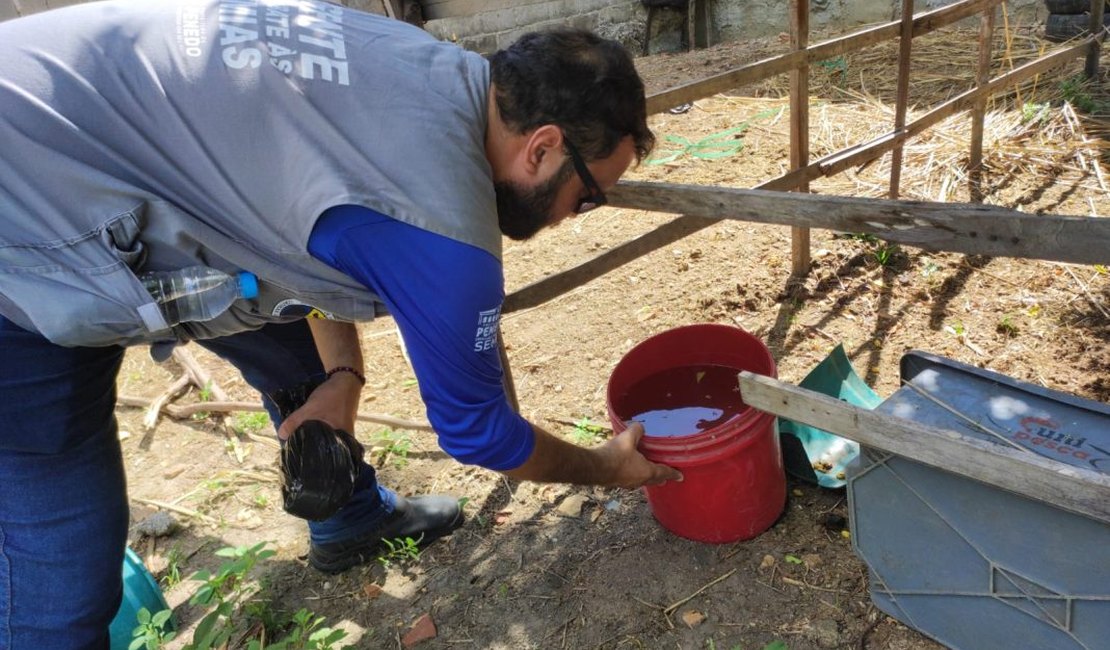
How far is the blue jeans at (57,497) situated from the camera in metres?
1.76

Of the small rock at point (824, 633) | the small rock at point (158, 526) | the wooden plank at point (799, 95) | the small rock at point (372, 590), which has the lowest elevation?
the small rock at point (158, 526)

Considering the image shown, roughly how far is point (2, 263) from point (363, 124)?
77cm

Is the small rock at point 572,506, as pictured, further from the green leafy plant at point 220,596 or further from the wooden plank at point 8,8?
the wooden plank at point 8,8

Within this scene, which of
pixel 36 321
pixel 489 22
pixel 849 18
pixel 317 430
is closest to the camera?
pixel 36 321

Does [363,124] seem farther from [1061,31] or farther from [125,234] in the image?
[1061,31]

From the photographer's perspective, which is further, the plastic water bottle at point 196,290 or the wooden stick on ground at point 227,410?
the wooden stick on ground at point 227,410

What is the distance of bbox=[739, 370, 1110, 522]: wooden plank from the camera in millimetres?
1546

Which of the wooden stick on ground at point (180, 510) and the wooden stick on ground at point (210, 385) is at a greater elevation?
the wooden stick on ground at point (210, 385)

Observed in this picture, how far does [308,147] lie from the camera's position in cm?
150

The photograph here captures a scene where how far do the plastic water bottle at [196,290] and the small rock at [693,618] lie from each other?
5.09ft

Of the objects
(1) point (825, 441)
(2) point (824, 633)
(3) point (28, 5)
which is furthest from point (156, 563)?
(3) point (28, 5)

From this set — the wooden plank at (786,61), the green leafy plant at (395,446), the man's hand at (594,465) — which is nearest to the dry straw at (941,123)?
the wooden plank at (786,61)

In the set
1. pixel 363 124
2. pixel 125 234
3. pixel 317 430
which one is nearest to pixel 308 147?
pixel 363 124

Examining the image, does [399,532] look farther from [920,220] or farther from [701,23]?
[701,23]
